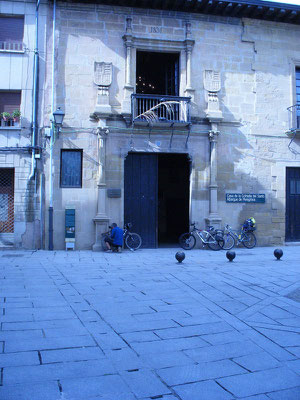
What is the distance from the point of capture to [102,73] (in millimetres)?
13195

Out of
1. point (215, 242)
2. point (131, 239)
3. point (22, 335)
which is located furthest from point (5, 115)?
point (22, 335)

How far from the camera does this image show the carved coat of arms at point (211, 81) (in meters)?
13.9

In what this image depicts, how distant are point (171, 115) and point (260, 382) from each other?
38.3 feet

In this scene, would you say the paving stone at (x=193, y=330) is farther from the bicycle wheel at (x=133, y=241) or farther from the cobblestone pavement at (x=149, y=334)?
the bicycle wheel at (x=133, y=241)

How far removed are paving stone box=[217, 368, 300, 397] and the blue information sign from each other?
10569 millimetres

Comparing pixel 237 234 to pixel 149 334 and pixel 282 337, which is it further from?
pixel 149 334

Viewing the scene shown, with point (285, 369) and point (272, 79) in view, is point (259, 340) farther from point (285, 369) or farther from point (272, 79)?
point (272, 79)

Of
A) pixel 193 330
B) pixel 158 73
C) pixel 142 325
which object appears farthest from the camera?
pixel 158 73

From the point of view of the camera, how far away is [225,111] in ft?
46.4

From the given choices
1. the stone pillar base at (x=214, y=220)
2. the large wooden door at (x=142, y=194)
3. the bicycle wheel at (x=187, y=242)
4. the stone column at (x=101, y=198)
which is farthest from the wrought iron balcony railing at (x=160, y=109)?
the bicycle wheel at (x=187, y=242)

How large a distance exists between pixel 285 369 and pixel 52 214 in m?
10.1

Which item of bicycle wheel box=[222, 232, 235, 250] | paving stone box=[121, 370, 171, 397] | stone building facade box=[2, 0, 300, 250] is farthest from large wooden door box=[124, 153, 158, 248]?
paving stone box=[121, 370, 171, 397]

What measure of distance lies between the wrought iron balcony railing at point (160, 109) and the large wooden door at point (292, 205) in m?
4.67

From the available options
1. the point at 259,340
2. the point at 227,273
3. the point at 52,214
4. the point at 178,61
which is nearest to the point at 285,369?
the point at 259,340
